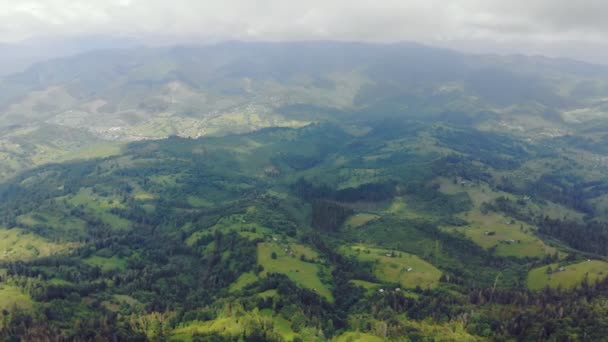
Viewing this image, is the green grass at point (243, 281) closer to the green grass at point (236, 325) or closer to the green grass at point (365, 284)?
the green grass at point (236, 325)

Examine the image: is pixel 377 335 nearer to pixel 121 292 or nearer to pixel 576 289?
pixel 576 289

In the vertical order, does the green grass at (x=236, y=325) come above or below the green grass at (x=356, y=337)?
above

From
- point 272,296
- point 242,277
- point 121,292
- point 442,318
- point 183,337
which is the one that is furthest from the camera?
point 242,277

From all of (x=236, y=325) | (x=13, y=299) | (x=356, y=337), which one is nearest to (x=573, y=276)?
(x=356, y=337)

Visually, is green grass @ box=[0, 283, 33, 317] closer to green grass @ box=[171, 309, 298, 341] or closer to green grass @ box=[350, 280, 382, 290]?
green grass @ box=[171, 309, 298, 341]

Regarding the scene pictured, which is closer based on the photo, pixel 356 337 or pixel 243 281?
pixel 356 337

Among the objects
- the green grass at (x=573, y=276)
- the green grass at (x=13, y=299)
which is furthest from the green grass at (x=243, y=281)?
the green grass at (x=573, y=276)

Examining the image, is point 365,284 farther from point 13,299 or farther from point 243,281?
point 13,299

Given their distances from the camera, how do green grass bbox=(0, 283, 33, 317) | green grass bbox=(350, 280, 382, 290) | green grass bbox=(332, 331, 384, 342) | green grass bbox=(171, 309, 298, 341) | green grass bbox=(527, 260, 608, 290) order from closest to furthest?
1. green grass bbox=(171, 309, 298, 341)
2. green grass bbox=(332, 331, 384, 342)
3. green grass bbox=(0, 283, 33, 317)
4. green grass bbox=(527, 260, 608, 290)
5. green grass bbox=(350, 280, 382, 290)

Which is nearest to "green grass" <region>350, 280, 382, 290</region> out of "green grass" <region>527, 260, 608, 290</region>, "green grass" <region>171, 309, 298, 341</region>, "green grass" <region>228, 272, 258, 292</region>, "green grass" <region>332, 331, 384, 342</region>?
"green grass" <region>332, 331, 384, 342</region>

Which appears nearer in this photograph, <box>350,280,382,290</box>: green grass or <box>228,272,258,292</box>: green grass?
<box>228,272,258,292</box>: green grass

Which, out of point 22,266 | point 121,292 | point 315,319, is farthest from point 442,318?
point 22,266
